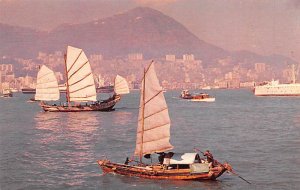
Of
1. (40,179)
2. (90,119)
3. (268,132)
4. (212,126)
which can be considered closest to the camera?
(40,179)

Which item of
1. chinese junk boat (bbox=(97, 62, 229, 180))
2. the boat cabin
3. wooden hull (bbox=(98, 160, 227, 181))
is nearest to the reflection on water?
wooden hull (bbox=(98, 160, 227, 181))

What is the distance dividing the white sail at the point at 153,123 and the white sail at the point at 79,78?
187 feet

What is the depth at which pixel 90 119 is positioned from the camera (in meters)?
83.1

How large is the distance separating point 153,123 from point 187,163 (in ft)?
12.0

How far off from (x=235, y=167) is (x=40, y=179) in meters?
14.7

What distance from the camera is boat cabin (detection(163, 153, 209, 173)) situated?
31.8 m

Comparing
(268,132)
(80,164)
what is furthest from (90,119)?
(80,164)

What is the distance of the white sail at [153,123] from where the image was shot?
32.9 meters

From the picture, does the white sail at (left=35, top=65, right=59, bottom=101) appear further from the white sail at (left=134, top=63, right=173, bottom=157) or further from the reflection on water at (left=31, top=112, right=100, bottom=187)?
the white sail at (left=134, top=63, right=173, bottom=157)

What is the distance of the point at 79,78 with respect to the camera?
295 ft

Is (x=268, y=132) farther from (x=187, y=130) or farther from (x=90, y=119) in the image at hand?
(x=90, y=119)

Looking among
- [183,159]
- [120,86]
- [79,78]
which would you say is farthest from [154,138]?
[120,86]

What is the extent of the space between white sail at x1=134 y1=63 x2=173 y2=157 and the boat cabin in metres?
1.10

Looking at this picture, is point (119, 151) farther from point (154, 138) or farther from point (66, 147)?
point (154, 138)
